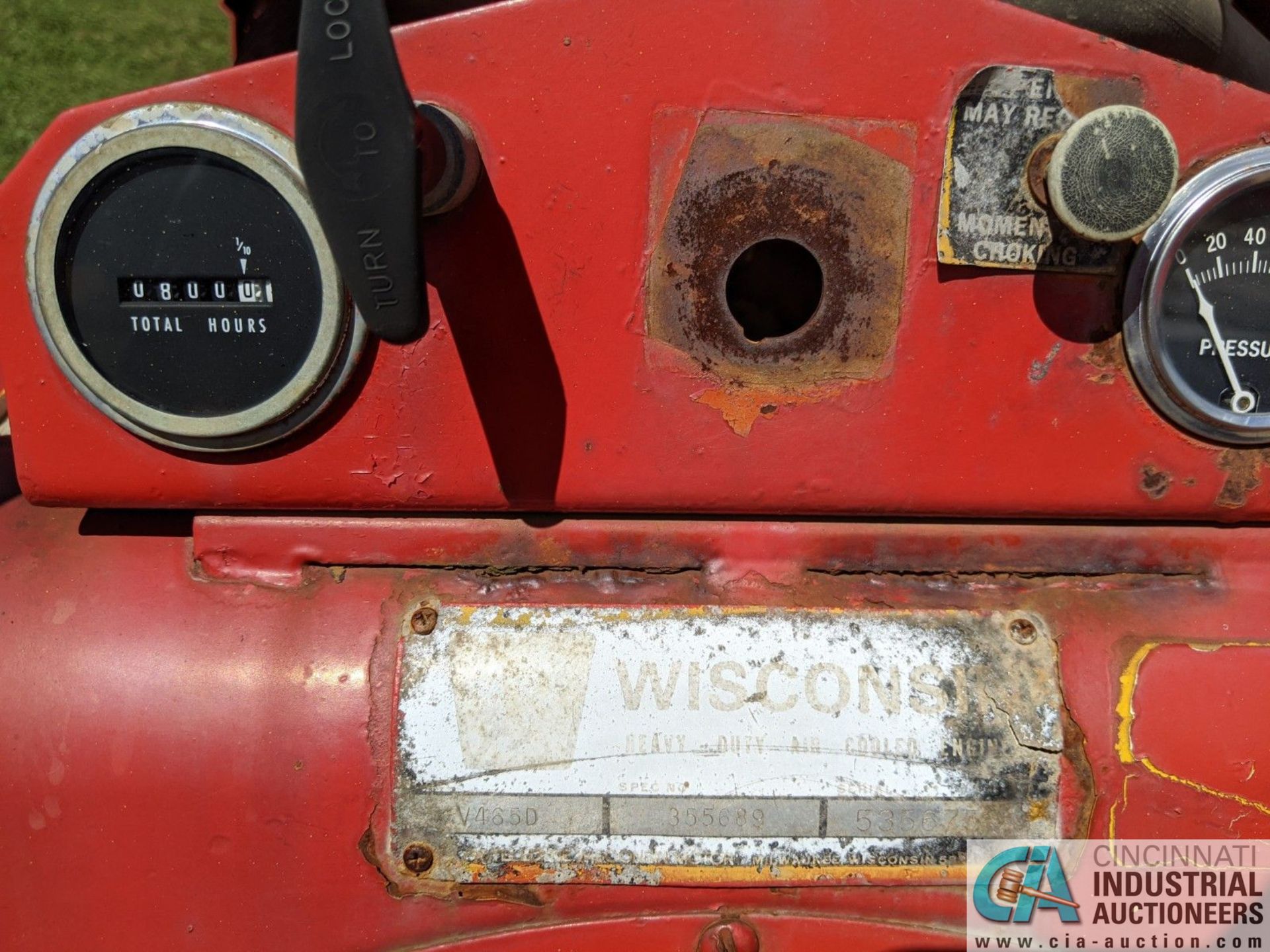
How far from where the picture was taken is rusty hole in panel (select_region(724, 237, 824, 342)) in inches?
38.9

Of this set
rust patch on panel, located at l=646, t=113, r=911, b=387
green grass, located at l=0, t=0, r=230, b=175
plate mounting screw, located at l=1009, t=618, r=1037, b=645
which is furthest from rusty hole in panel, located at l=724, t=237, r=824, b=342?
green grass, located at l=0, t=0, r=230, b=175

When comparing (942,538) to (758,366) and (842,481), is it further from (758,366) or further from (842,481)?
(758,366)

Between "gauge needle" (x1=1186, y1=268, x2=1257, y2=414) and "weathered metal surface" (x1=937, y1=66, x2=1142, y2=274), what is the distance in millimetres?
92

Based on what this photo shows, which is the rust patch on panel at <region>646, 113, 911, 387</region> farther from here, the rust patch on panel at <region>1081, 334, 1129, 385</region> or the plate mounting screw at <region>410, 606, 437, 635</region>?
the plate mounting screw at <region>410, 606, 437, 635</region>

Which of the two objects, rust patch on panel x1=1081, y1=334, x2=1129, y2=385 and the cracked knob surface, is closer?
the cracked knob surface

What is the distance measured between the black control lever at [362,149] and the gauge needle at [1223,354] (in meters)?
0.75

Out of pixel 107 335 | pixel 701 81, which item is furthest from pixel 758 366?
pixel 107 335

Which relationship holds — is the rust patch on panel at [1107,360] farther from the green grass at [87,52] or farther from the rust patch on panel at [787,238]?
the green grass at [87,52]

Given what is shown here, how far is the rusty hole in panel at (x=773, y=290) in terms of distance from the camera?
988 millimetres

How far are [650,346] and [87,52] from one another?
103 inches

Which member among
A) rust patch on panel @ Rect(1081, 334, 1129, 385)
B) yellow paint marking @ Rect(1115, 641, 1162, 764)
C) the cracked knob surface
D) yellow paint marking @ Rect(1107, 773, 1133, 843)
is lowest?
yellow paint marking @ Rect(1107, 773, 1133, 843)

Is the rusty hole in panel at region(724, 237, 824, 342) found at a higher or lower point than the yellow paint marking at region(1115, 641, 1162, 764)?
higher

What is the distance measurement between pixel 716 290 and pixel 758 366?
0.09 m

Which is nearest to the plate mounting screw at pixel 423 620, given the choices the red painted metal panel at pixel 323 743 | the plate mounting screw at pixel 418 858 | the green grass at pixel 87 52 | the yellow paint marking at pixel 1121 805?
the red painted metal panel at pixel 323 743
